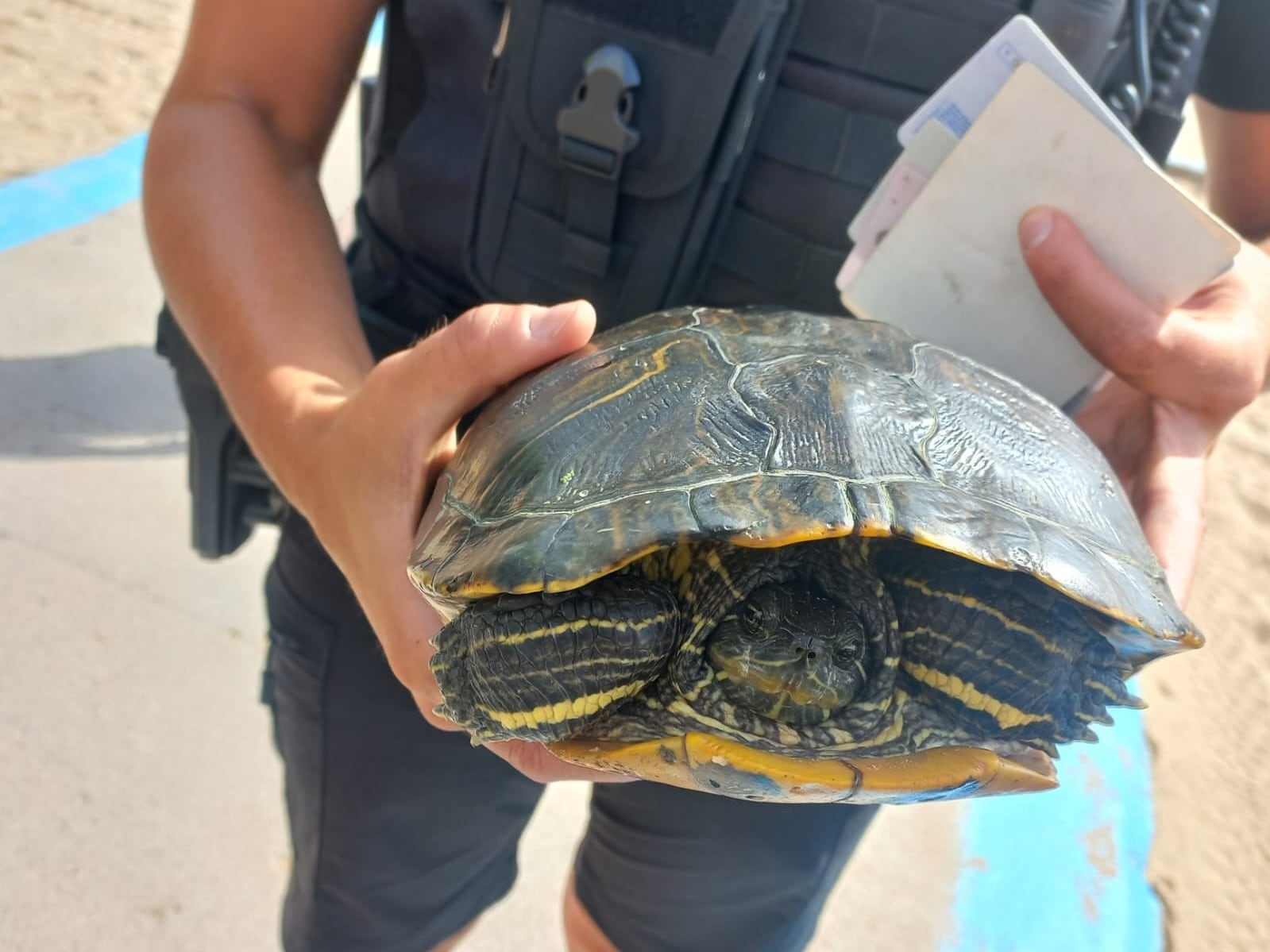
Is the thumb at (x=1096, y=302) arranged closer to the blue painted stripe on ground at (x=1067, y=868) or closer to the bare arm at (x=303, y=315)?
the bare arm at (x=303, y=315)

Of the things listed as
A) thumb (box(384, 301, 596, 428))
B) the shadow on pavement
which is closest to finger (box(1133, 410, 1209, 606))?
thumb (box(384, 301, 596, 428))

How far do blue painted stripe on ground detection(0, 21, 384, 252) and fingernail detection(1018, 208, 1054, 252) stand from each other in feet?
10.0

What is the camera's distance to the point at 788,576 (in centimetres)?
104

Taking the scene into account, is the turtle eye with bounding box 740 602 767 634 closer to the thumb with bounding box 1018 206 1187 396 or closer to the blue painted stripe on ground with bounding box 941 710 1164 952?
the thumb with bounding box 1018 206 1187 396

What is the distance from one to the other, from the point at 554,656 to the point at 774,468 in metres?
0.28

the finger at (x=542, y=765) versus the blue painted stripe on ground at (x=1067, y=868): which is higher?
the finger at (x=542, y=765)

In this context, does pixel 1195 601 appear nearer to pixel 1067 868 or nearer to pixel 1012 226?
pixel 1067 868

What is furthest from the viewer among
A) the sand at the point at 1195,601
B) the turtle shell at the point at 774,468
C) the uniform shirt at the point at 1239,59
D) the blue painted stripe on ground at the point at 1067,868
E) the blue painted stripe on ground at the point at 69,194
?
the blue painted stripe on ground at the point at 69,194

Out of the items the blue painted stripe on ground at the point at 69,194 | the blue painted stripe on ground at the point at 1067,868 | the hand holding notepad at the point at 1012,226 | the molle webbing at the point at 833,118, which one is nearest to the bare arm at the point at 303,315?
the molle webbing at the point at 833,118

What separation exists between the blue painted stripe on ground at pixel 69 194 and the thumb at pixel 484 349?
304 cm

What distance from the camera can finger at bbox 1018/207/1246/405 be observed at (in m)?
1.20

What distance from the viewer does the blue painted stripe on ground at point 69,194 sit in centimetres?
360

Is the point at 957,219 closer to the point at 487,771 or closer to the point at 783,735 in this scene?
the point at 783,735

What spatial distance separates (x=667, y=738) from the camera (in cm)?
96
